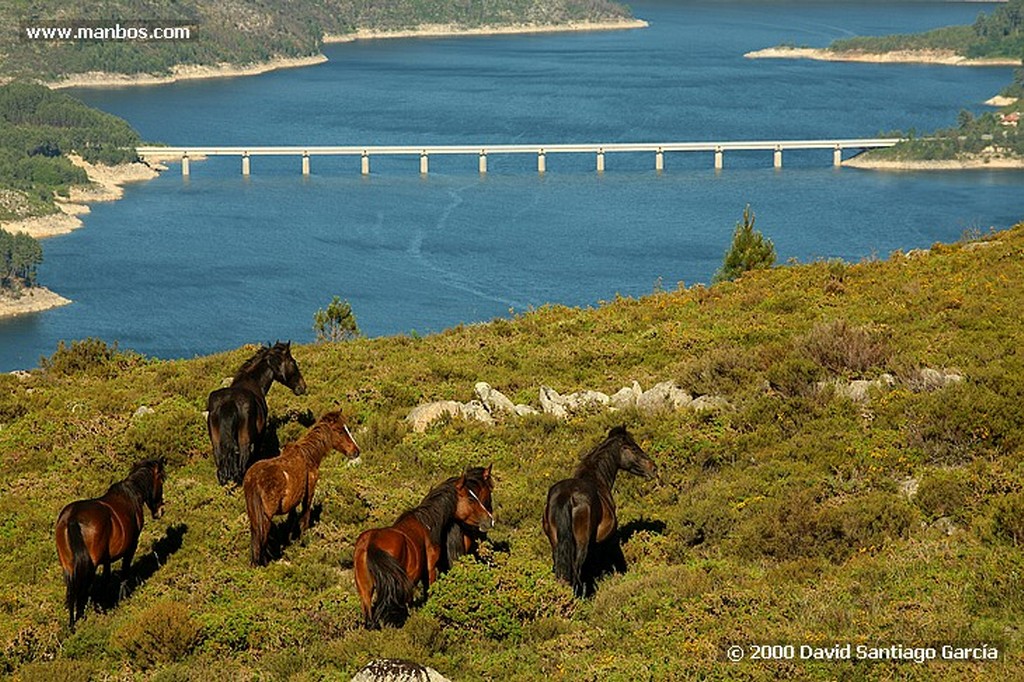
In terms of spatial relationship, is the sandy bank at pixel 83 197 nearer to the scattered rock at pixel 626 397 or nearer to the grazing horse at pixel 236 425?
the scattered rock at pixel 626 397

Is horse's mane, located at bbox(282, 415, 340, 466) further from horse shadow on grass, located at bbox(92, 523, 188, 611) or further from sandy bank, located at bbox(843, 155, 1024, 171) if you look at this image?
sandy bank, located at bbox(843, 155, 1024, 171)

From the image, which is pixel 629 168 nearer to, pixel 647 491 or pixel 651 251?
pixel 651 251

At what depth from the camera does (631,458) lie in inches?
656

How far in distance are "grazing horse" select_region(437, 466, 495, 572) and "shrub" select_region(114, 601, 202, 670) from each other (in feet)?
8.72

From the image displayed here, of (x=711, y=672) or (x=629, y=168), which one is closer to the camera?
(x=711, y=672)

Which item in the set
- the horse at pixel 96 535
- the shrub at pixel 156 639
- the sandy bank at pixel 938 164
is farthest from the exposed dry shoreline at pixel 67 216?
the shrub at pixel 156 639

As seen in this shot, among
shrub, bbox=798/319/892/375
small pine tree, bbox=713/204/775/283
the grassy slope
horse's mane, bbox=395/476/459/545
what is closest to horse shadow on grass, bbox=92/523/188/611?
the grassy slope

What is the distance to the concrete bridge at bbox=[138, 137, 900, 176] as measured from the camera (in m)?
183

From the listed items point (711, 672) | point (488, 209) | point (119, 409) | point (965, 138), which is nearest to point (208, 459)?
point (119, 409)

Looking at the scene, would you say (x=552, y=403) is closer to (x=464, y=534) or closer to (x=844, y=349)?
(x=844, y=349)

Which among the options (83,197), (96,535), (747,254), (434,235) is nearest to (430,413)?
(96,535)

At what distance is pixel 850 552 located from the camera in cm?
1664

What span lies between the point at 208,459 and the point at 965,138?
617ft

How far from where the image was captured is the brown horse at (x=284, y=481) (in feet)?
54.7
